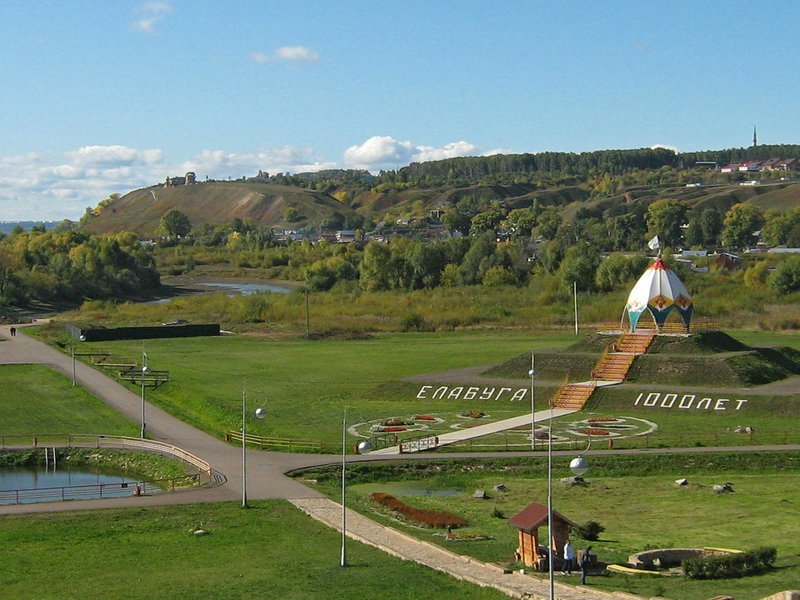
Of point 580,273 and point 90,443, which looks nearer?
point 90,443

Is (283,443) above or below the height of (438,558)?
below

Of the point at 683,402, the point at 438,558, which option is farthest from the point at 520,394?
the point at 438,558

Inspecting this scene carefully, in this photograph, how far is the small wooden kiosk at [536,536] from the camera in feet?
128

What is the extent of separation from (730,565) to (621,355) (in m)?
44.1

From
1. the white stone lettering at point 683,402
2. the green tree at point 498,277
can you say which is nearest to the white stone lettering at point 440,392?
the white stone lettering at point 683,402

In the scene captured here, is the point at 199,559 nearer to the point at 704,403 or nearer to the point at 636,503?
the point at 636,503

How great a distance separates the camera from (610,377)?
78.7 m

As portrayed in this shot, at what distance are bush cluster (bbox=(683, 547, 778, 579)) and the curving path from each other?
3.56 meters

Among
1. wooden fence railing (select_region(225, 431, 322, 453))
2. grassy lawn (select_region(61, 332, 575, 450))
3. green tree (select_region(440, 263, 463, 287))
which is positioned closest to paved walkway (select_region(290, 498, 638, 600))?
wooden fence railing (select_region(225, 431, 322, 453))

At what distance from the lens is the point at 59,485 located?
61594 millimetres

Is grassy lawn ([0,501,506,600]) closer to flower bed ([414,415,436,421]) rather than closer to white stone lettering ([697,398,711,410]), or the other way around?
flower bed ([414,415,436,421])

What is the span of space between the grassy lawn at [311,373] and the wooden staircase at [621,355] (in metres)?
6.82

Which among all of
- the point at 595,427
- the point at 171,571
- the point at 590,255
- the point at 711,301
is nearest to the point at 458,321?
the point at 711,301

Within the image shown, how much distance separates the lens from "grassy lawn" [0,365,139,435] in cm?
7388
